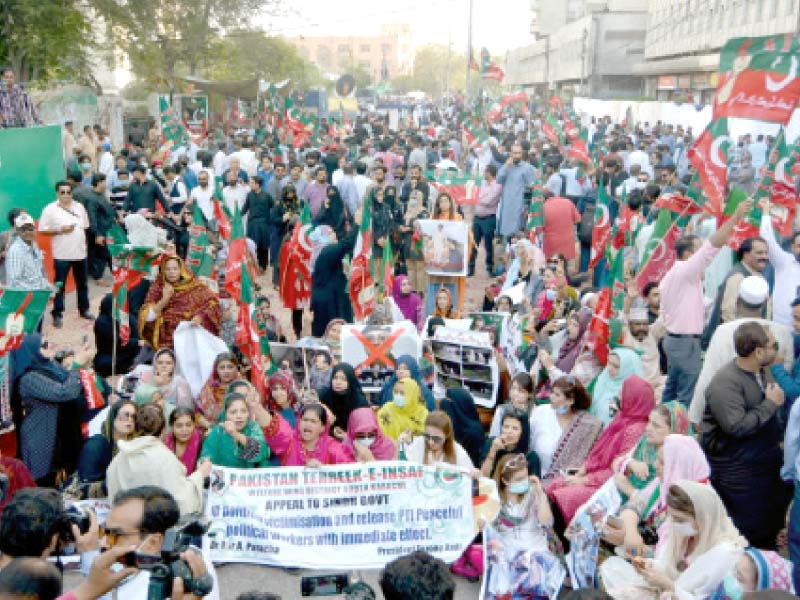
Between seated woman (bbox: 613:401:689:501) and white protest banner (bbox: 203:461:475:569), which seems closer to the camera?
seated woman (bbox: 613:401:689:501)

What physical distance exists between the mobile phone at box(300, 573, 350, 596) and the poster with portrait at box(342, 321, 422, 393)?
3350 mm

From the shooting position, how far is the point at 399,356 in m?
7.15

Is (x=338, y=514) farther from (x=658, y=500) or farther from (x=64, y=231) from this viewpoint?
(x=64, y=231)

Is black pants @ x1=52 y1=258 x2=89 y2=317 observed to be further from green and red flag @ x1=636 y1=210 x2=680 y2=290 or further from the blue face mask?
the blue face mask

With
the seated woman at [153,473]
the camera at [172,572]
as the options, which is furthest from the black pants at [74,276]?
the camera at [172,572]

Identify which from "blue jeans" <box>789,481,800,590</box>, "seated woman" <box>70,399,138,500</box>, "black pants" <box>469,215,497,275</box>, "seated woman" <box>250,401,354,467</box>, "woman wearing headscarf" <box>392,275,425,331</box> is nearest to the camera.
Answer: "blue jeans" <box>789,481,800,590</box>

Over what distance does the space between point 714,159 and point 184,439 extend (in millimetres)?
4341

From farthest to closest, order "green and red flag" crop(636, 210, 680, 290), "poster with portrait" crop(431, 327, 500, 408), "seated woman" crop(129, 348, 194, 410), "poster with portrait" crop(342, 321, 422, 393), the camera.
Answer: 1. "green and red flag" crop(636, 210, 680, 290)
2. "poster with portrait" crop(342, 321, 422, 393)
3. "poster with portrait" crop(431, 327, 500, 408)
4. "seated woman" crop(129, 348, 194, 410)
5. the camera

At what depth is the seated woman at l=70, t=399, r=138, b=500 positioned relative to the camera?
5.31 meters

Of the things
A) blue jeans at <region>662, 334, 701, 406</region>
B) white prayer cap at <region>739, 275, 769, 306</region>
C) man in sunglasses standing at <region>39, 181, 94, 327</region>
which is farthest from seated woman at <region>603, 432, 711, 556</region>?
man in sunglasses standing at <region>39, 181, 94, 327</region>

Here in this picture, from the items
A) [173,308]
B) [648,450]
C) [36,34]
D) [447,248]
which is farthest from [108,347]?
[36,34]

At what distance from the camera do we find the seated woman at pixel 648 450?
489cm

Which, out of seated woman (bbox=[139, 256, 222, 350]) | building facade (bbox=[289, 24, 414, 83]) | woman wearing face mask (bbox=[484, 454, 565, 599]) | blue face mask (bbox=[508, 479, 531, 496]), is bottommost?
woman wearing face mask (bbox=[484, 454, 565, 599])

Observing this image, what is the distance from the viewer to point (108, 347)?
25.9ft
